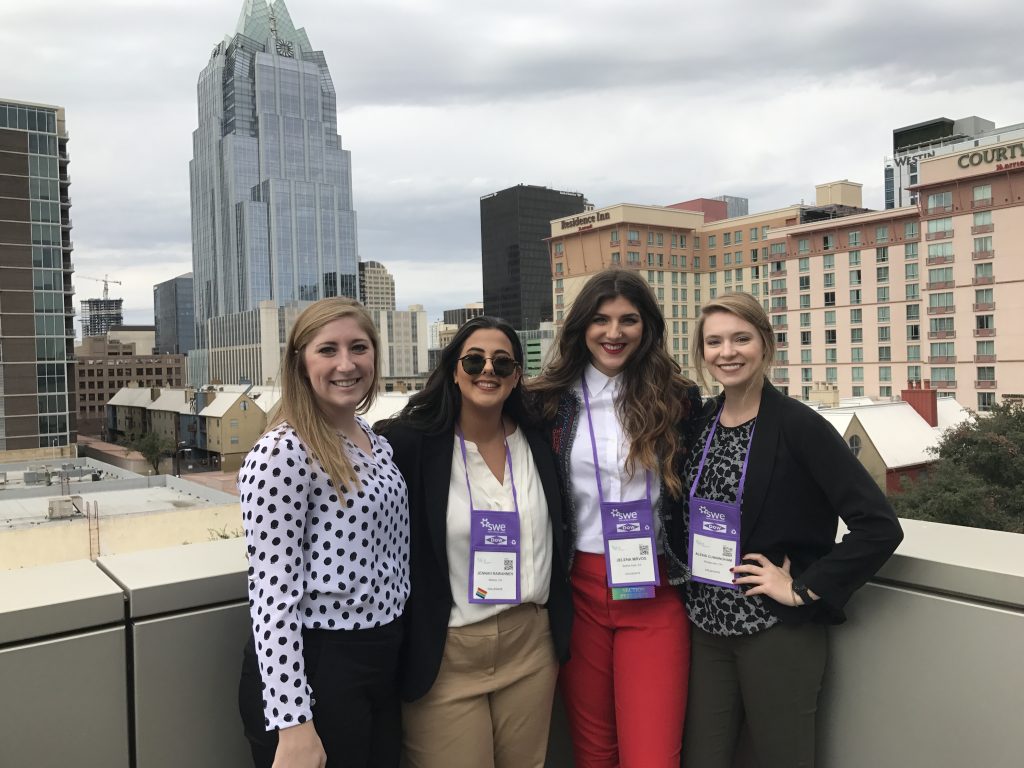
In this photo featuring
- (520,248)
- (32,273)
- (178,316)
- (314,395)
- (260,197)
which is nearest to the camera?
(314,395)

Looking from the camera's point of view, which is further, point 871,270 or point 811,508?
point 871,270

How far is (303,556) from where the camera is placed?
1729 mm

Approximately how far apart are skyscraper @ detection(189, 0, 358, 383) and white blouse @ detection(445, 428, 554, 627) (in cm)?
12335

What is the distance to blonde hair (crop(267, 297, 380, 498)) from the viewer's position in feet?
5.81

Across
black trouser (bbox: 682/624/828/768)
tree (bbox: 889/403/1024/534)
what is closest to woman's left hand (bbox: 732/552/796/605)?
black trouser (bbox: 682/624/828/768)

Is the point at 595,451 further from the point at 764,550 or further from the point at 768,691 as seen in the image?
the point at 768,691

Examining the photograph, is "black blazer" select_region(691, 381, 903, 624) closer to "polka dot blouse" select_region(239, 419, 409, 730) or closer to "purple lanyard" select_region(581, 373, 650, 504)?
"purple lanyard" select_region(581, 373, 650, 504)

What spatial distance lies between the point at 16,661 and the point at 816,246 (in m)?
61.1

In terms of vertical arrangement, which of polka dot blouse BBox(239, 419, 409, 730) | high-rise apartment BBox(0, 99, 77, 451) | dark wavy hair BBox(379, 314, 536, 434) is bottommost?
polka dot blouse BBox(239, 419, 409, 730)

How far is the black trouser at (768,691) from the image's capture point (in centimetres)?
204

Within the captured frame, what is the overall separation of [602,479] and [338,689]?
977mm

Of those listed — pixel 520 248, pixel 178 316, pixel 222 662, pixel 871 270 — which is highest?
pixel 520 248

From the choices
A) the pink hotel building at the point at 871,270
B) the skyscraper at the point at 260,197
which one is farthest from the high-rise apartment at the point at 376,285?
the pink hotel building at the point at 871,270

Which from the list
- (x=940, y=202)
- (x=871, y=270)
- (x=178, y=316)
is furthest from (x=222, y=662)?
(x=178, y=316)
